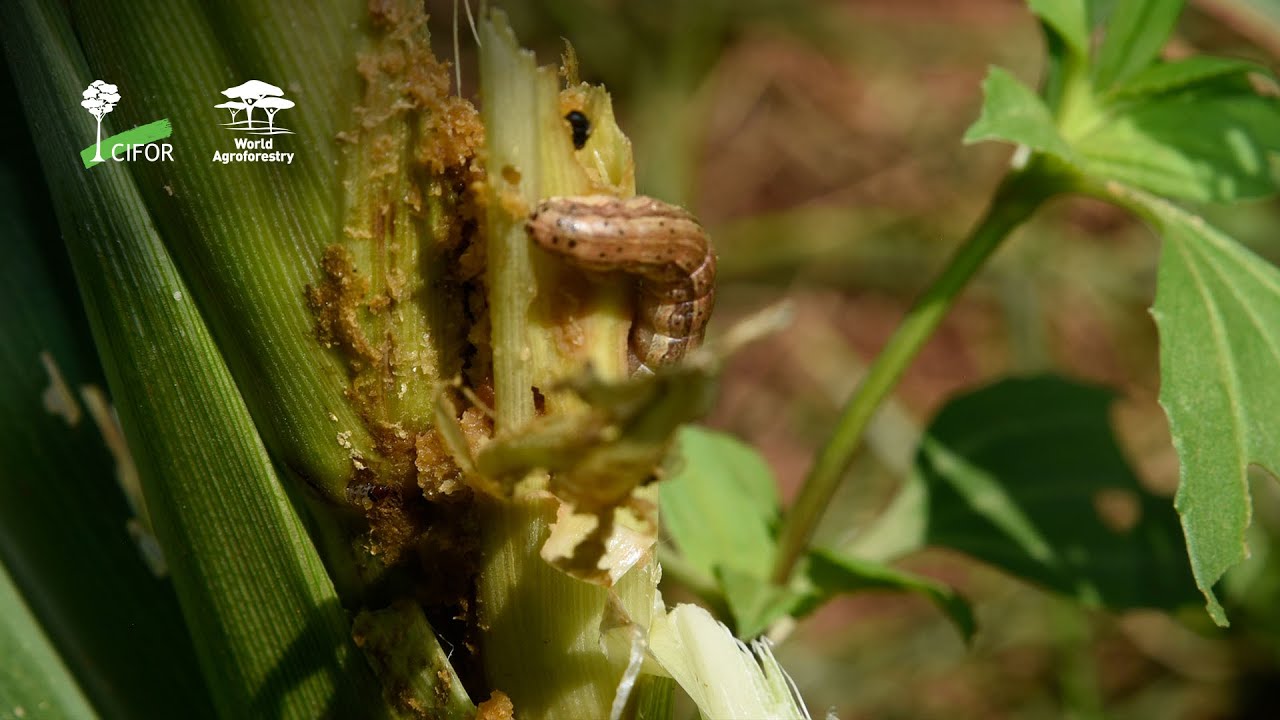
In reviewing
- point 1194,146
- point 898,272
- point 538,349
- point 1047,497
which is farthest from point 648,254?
point 898,272

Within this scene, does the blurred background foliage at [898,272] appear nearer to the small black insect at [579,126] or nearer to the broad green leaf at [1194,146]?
the broad green leaf at [1194,146]

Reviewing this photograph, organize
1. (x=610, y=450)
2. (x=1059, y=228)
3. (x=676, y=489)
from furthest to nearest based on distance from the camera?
(x=1059, y=228), (x=676, y=489), (x=610, y=450)

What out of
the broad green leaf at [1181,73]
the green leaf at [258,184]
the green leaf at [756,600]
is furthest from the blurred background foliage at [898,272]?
the green leaf at [258,184]

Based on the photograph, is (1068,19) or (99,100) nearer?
(99,100)

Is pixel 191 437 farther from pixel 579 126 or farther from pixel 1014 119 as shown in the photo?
pixel 1014 119

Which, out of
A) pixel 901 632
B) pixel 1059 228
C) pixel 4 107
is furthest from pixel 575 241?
pixel 1059 228

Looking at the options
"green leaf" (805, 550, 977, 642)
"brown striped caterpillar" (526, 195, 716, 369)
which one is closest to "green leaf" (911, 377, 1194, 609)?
"green leaf" (805, 550, 977, 642)

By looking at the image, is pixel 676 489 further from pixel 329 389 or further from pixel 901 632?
pixel 901 632
